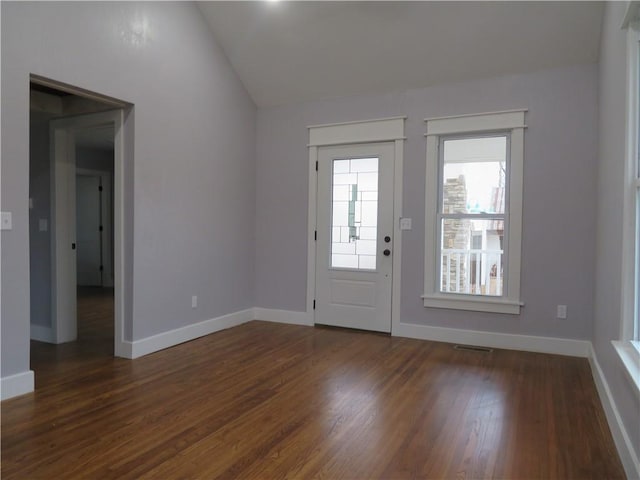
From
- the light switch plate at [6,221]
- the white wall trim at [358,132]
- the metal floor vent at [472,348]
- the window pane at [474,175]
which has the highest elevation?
the white wall trim at [358,132]

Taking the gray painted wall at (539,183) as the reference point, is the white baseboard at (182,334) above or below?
below

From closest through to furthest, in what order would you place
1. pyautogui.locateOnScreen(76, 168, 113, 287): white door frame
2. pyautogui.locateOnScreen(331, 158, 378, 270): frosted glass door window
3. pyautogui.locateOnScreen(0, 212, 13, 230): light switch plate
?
pyautogui.locateOnScreen(0, 212, 13, 230): light switch plate, pyautogui.locateOnScreen(331, 158, 378, 270): frosted glass door window, pyautogui.locateOnScreen(76, 168, 113, 287): white door frame

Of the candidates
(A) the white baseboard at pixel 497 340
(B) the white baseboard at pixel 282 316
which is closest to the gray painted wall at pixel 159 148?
(B) the white baseboard at pixel 282 316

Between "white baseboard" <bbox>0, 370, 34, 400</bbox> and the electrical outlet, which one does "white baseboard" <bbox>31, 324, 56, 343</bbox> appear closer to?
"white baseboard" <bbox>0, 370, 34, 400</bbox>

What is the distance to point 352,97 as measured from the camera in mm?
4965

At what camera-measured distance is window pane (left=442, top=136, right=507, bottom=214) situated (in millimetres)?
4332

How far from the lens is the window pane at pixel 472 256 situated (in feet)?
14.3

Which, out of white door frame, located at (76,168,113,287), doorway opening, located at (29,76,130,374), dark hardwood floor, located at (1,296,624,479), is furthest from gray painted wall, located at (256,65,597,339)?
white door frame, located at (76,168,113,287)

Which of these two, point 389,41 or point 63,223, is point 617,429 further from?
point 63,223

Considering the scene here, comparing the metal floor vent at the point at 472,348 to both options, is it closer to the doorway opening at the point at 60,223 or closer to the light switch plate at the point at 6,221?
Result: the doorway opening at the point at 60,223

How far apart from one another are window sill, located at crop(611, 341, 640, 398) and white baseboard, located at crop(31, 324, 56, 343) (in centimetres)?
457

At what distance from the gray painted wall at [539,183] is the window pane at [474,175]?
0.24 m

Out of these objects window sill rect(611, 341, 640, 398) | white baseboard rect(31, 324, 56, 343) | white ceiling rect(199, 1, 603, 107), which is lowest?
white baseboard rect(31, 324, 56, 343)

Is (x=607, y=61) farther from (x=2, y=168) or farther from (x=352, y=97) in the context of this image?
(x=2, y=168)
